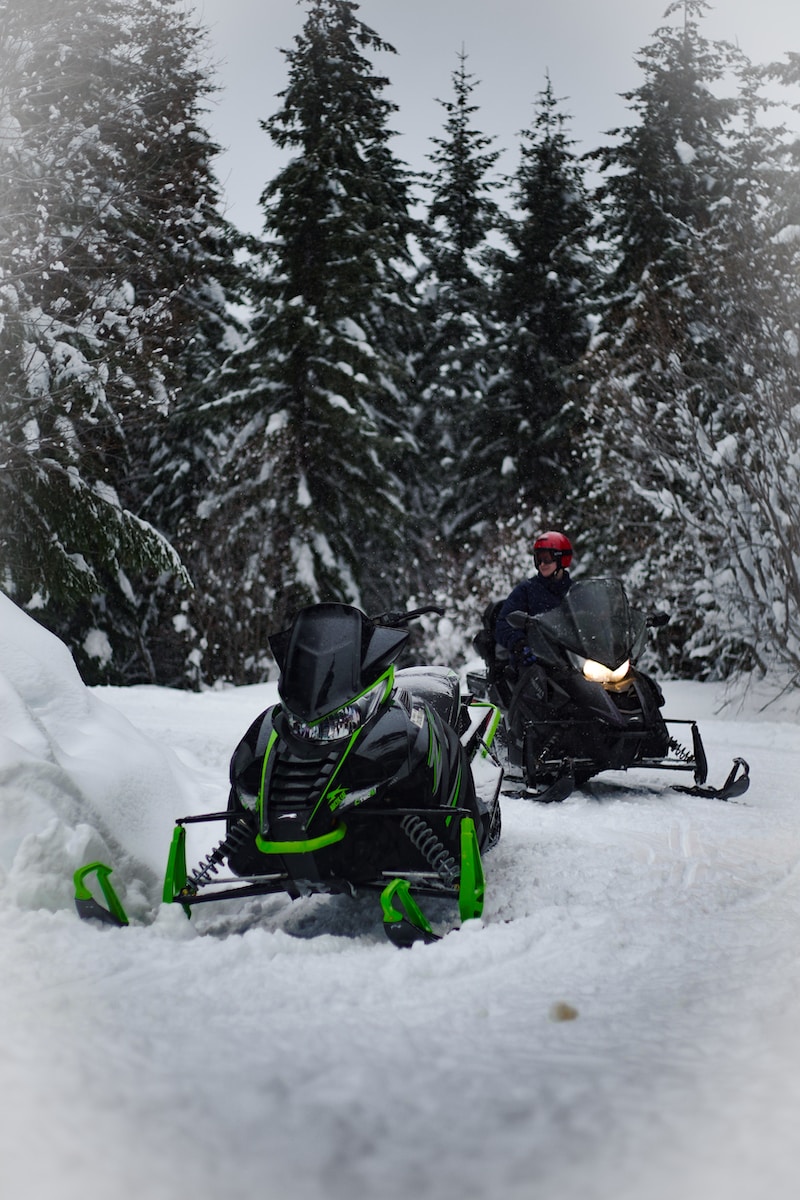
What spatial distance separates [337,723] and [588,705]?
3113 mm

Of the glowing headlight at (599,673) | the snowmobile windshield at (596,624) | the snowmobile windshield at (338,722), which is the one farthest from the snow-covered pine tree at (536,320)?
the snowmobile windshield at (338,722)

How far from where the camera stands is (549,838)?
4902 mm

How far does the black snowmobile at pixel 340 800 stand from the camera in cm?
318

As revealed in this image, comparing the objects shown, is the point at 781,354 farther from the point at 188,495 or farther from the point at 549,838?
the point at 188,495

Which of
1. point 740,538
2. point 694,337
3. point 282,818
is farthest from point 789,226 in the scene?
point 282,818

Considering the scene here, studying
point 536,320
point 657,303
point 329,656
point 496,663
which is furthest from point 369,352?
point 329,656

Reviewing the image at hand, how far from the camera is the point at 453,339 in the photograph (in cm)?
2672

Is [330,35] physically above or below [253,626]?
above

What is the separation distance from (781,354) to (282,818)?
30.1 ft

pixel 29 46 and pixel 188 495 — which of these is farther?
pixel 188 495

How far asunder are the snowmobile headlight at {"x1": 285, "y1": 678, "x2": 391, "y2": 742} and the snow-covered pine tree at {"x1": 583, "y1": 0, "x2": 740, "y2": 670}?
915cm

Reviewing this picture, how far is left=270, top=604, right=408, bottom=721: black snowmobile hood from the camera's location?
131 inches

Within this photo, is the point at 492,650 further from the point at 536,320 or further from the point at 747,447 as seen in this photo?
the point at 536,320

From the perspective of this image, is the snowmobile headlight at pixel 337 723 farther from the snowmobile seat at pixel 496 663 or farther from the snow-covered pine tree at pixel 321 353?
the snow-covered pine tree at pixel 321 353
